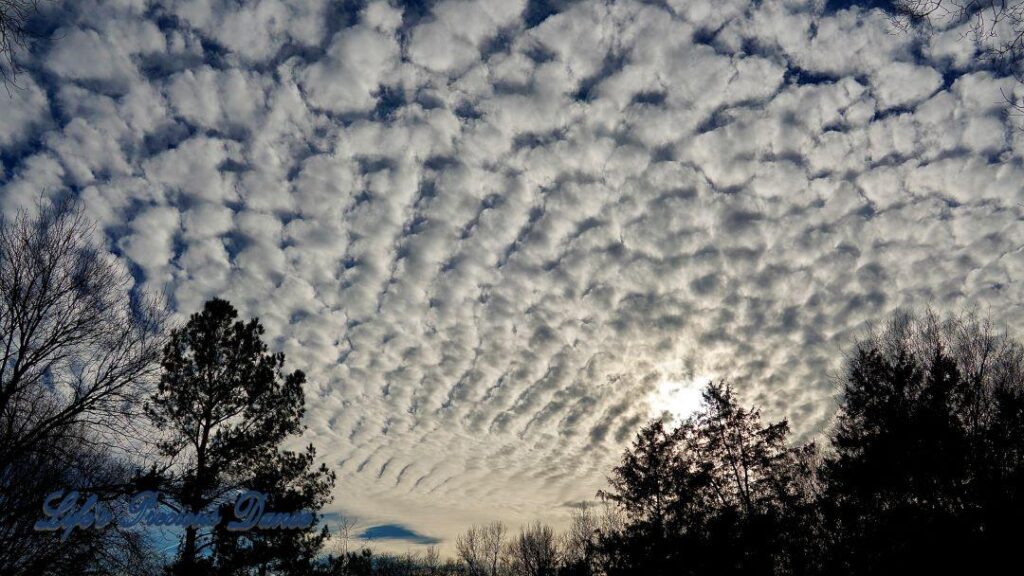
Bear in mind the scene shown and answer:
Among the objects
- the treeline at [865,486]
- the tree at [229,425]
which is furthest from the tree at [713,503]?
the tree at [229,425]

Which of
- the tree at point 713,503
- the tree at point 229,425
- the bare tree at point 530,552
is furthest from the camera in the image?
the bare tree at point 530,552

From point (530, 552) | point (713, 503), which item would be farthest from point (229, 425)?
point (530, 552)

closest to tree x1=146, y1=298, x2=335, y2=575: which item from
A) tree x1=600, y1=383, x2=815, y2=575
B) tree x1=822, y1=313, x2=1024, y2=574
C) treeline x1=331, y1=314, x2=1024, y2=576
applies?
treeline x1=331, y1=314, x2=1024, y2=576

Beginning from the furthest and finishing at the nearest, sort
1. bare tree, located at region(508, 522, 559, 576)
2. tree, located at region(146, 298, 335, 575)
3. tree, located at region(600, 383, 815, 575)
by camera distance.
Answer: bare tree, located at region(508, 522, 559, 576) < tree, located at region(600, 383, 815, 575) < tree, located at region(146, 298, 335, 575)

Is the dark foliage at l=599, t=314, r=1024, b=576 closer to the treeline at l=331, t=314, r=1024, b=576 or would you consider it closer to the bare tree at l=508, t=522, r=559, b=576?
the treeline at l=331, t=314, r=1024, b=576

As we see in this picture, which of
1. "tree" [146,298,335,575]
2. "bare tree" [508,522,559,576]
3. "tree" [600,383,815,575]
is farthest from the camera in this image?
"bare tree" [508,522,559,576]

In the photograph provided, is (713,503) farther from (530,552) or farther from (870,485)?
(530,552)

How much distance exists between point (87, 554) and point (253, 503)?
5208mm

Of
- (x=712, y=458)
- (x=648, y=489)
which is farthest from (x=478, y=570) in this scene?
(x=712, y=458)

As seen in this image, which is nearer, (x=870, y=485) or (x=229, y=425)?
(x=229, y=425)

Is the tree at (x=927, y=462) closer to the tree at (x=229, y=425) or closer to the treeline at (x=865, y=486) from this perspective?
the treeline at (x=865, y=486)

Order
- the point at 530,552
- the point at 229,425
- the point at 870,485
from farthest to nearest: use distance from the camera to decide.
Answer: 1. the point at 530,552
2. the point at 870,485
3. the point at 229,425

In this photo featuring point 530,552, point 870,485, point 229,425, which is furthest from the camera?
point 530,552

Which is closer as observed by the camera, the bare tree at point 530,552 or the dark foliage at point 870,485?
the dark foliage at point 870,485
